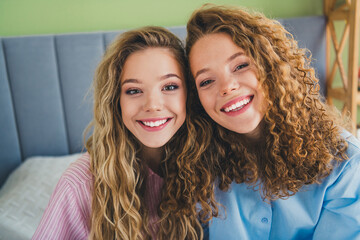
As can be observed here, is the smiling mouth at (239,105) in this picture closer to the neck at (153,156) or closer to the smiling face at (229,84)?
the smiling face at (229,84)

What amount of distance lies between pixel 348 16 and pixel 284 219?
51.9 inches

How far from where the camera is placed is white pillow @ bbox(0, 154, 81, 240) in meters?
1.26

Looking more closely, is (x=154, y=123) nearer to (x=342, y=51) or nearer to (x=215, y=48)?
(x=215, y=48)

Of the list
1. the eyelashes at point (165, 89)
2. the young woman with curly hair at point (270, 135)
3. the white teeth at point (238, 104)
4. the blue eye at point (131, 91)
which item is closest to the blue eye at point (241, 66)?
the young woman with curly hair at point (270, 135)

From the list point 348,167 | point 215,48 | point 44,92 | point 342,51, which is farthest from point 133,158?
point 342,51

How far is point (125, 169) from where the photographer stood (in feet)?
3.69

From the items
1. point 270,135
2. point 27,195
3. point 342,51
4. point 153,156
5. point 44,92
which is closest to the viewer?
point 270,135

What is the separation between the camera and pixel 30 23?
1.84 m

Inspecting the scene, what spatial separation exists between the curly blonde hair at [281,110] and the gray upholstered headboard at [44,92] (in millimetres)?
940

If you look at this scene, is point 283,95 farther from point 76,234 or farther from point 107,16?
point 107,16

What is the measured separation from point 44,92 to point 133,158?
920 mm

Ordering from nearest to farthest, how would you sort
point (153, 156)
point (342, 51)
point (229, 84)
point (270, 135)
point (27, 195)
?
point (229, 84), point (270, 135), point (153, 156), point (27, 195), point (342, 51)

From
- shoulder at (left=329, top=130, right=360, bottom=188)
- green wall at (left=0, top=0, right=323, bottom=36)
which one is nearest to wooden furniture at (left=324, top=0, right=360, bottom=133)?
green wall at (left=0, top=0, right=323, bottom=36)

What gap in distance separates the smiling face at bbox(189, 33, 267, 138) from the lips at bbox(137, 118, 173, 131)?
16cm
